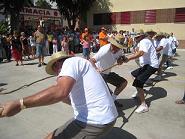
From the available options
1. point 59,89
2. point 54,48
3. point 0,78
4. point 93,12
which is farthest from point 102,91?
point 93,12

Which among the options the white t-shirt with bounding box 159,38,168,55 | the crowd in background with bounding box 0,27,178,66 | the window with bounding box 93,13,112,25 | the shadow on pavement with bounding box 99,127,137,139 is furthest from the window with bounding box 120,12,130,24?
the shadow on pavement with bounding box 99,127,137,139

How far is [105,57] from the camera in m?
6.18

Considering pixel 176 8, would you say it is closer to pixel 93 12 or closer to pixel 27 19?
pixel 93 12

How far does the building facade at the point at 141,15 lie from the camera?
25.0 metres

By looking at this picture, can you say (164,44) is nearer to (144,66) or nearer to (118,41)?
(144,66)

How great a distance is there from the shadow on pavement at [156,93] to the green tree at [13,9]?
614 inches

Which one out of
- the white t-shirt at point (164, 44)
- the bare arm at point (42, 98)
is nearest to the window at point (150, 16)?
the white t-shirt at point (164, 44)

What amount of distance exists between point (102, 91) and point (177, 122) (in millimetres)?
3304

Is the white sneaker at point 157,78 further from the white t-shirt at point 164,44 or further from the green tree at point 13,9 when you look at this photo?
the green tree at point 13,9

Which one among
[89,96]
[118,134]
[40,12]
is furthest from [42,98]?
[40,12]

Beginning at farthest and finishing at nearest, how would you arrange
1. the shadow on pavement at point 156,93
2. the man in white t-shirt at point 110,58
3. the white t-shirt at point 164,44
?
the white t-shirt at point 164,44 → the shadow on pavement at point 156,93 → the man in white t-shirt at point 110,58

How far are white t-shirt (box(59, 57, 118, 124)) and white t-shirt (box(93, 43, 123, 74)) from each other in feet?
9.93

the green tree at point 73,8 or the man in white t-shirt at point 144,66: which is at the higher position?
the green tree at point 73,8

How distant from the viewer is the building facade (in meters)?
25.0
